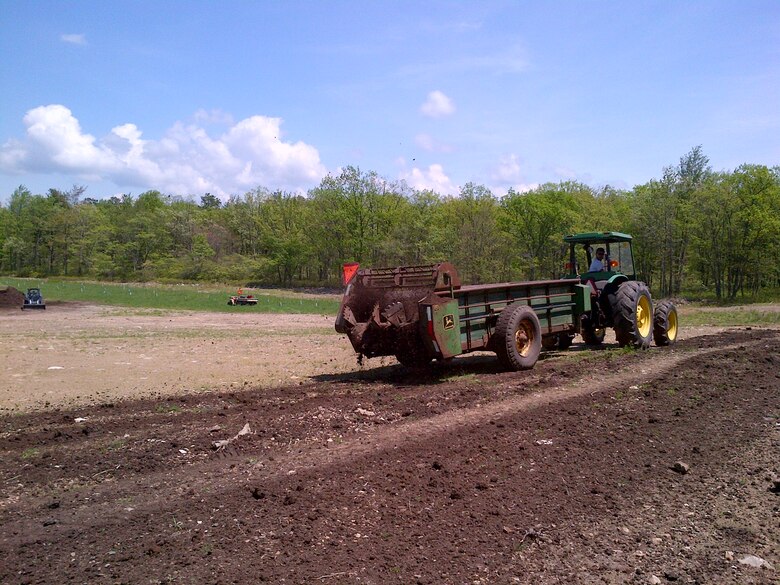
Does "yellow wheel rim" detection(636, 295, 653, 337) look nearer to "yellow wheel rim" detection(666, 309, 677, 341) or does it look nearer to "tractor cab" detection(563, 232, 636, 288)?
"tractor cab" detection(563, 232, 636, 288)

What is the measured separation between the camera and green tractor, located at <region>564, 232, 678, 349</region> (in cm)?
1290

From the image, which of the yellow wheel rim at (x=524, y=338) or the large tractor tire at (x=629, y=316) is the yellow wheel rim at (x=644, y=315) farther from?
the yellow wheel rim at (x=524, y=338)

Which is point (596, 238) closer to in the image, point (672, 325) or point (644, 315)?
point (644, 315)

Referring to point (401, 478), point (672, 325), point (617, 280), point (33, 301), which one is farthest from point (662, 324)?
point (33, 301)

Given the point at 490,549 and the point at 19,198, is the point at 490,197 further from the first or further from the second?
the point at 19,198

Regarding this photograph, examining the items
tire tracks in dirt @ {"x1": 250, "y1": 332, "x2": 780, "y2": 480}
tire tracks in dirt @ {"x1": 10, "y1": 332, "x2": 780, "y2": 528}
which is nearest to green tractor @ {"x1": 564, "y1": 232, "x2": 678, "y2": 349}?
tire tracks in dirt @ {"x1": 250, "y1": 332, "x2": 780, "y2": 480}

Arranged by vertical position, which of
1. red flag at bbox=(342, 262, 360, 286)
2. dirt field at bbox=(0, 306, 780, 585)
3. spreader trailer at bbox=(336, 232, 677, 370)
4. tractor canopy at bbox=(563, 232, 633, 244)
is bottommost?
dirt field at bbox=(0, 306, 780, 585)

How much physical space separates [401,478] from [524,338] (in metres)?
6.32

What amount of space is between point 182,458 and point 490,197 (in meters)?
53.1

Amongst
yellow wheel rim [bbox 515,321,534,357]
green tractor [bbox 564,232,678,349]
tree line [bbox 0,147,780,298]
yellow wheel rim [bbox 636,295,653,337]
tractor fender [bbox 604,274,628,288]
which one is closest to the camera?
yellow wheel rim [bbox 515,321,534,357]

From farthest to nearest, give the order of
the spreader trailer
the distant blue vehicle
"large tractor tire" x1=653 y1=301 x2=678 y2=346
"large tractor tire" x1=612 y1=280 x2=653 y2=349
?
the distant blue vehicle, "large tractor tire" x1=653 y1=301 x2=678 y2=346, "large tractor tire" x1=612 y1=280 x2=653 y2=349, the spreader trailer

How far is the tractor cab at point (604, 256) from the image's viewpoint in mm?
13766

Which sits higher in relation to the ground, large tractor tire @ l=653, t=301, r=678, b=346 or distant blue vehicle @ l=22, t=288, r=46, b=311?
distant blue vehicle @ l=22, t=288, r=46, b=311

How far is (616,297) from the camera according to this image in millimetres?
13023
